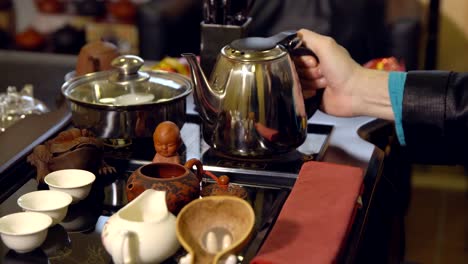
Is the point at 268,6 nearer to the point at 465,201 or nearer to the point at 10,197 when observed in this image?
the point at 465,201

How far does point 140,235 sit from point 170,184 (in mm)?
128

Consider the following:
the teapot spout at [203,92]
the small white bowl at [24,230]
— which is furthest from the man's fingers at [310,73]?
the small white bowl at [24,230]

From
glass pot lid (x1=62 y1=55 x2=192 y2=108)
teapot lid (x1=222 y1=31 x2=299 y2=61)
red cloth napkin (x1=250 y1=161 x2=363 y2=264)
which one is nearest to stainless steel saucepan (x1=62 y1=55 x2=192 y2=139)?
glass pot lid (x1=62 y1=55 x2=192 y2=108)

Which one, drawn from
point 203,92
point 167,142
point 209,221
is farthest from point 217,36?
point 209,221

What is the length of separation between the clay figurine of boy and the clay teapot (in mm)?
89

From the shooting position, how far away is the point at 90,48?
4.43ft

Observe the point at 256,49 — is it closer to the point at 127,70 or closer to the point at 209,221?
the point at 127,70

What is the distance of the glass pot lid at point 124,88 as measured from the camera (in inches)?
45.8

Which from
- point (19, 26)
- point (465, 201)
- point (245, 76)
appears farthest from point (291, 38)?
point (19, 26)

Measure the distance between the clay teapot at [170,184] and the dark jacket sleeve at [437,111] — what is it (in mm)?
421

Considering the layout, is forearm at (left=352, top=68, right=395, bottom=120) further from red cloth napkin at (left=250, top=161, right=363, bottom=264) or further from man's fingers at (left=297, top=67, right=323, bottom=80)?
red cloth napkin at (left=250, top=161, right=363, bottom=264)

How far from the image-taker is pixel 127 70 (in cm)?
118

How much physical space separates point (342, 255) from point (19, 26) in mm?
3049

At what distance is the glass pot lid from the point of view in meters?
1.16
